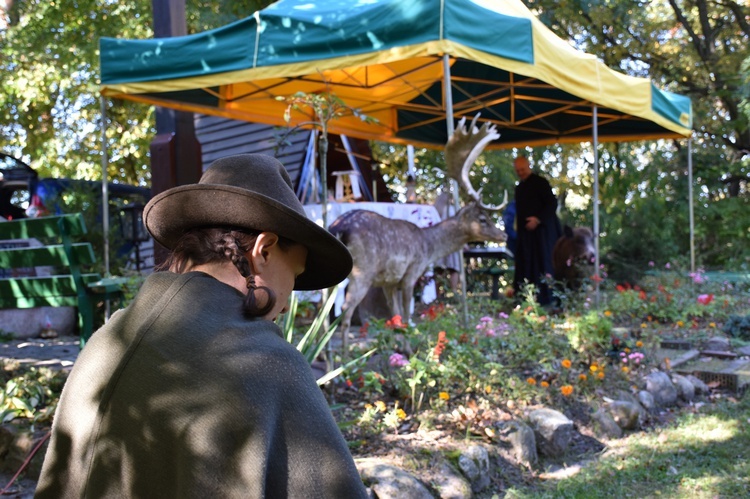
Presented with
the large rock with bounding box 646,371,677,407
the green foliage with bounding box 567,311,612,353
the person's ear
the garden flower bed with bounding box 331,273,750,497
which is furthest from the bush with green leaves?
the large rock with bounding box 646,371,677,407

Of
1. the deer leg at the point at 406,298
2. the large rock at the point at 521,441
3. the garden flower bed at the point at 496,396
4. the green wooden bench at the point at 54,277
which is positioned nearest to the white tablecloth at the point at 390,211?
the deer leg at the point at 406,298

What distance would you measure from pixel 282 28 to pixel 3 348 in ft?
12.4

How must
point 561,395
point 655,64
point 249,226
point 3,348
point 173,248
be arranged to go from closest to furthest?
point 249,226 → point 173,248 → point 561,395 → point 3,348 → point 655,64

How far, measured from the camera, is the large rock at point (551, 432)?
4.70 m

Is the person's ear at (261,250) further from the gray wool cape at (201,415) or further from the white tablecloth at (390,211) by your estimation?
the white tablecloth at (390,211)

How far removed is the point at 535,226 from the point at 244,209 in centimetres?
887

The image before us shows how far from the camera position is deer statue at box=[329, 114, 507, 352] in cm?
632

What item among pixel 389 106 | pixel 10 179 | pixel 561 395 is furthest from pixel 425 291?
pixel 10 179

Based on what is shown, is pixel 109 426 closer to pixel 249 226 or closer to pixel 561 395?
pixel 249 226

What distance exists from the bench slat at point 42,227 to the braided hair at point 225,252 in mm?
3740

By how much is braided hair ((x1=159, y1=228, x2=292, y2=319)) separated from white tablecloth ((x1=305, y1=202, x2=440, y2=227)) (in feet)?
20.3

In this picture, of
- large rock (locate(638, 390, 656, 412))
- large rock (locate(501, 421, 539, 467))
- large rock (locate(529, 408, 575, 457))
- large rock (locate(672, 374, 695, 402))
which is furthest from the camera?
large rock (locate(672, 374, 695, 402))

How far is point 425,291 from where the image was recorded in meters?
10.5

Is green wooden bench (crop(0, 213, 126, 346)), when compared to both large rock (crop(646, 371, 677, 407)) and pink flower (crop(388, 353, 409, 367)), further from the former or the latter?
large rock (crop(646, 371, 677, 407))
